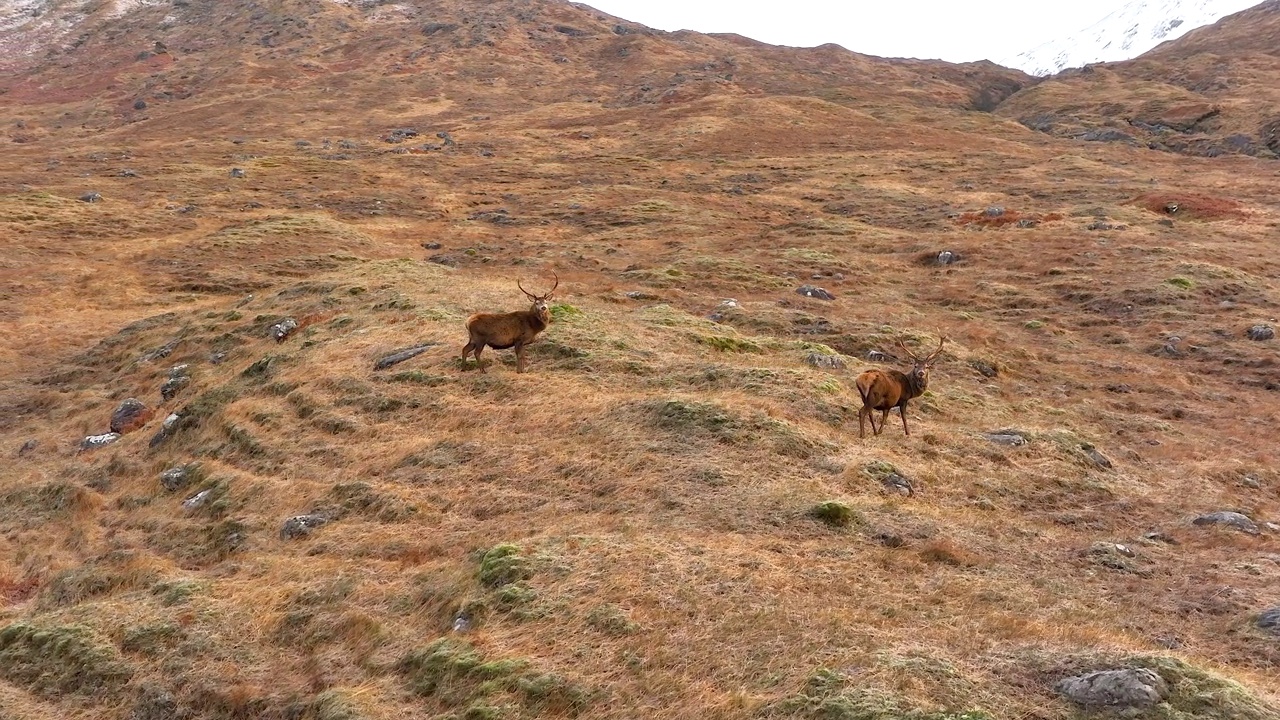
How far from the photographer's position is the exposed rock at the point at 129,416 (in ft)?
69.3

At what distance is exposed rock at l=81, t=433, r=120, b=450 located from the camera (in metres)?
20.4

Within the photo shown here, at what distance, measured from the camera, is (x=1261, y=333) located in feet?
90.5

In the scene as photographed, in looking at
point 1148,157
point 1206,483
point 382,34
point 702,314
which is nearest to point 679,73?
point 382,34

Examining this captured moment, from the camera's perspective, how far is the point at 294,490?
1472 centimetres

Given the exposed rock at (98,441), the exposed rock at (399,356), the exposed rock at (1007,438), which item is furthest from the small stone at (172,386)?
the exposed rock at (1007,438)

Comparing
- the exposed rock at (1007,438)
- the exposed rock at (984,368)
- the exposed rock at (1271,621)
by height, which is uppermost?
the exposed rock at (1271,621)

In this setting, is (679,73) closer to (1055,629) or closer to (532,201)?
→ (532,201)

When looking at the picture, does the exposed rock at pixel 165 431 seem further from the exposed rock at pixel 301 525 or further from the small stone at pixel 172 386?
the exposed rock at pixel 301 525

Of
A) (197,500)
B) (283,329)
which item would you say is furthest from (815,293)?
(197,500)

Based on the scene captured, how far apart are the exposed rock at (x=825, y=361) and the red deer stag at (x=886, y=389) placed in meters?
4.54

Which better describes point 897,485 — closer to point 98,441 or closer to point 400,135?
point 98,441

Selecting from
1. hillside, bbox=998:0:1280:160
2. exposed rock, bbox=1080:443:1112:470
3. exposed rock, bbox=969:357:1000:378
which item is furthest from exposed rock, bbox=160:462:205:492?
hillside, bbox=998:0:1280:160

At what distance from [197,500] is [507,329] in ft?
23.0

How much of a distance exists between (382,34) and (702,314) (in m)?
107
